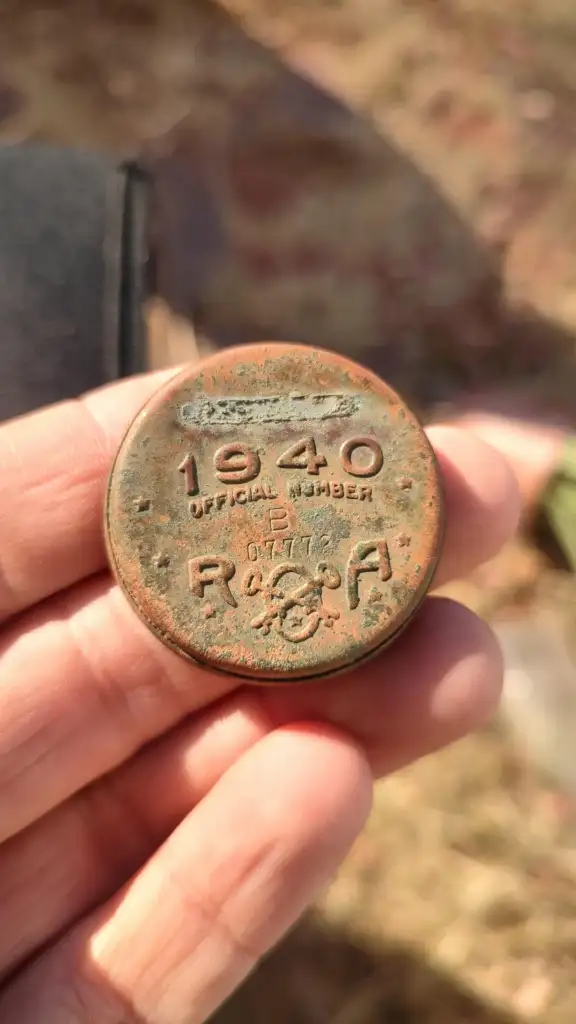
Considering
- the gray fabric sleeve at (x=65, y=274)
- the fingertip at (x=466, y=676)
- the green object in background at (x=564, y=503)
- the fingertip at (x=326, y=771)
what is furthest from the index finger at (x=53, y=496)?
the green object in background at (x=564, y=503)

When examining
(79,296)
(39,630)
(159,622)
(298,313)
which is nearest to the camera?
(159,622)

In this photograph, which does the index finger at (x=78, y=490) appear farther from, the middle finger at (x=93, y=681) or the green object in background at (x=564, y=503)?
the green object in background at (x=564, y=503)

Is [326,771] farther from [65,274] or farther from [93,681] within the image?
[65,274]

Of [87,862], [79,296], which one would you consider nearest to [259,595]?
[87,862]

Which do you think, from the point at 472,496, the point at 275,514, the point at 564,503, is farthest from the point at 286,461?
the point at 564,503

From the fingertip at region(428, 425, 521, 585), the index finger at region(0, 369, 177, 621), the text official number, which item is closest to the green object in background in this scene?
the fingertip at region(428, 425, 521, 585)

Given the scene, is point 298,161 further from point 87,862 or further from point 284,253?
point 87,862
